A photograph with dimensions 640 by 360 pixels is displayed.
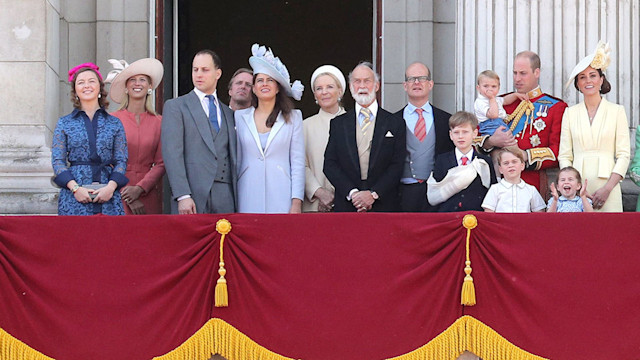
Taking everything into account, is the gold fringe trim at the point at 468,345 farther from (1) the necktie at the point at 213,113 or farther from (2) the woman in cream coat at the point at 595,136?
(1) the necktie at the point at 213,113

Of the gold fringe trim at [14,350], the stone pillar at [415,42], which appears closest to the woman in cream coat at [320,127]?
the stone pillar at [415,42]

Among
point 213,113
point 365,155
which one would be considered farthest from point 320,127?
point 213,113

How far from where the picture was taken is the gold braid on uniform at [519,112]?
1005 cm

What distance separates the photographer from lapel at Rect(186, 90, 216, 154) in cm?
951

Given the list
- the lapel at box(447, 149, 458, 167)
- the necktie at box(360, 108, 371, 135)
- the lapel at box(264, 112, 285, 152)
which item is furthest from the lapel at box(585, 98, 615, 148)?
the lapel at box(264, 112, 285, 152)

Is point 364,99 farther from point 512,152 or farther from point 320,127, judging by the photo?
point 512,152

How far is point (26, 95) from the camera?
10.8m

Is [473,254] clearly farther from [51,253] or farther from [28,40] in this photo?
[28,40]

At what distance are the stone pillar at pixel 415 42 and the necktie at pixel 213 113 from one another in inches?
102

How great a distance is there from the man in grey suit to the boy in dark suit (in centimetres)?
146

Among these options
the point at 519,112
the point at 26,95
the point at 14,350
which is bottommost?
the point at 14,350

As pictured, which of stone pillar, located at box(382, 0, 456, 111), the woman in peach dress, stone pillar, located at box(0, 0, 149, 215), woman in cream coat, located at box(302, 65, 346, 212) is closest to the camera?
the woman in peach dress

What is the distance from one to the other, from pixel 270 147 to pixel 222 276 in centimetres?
139

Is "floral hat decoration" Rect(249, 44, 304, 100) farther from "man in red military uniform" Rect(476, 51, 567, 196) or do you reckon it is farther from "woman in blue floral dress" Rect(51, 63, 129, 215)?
"man in red military uniform" Rect(476, 51, 567, 196)
